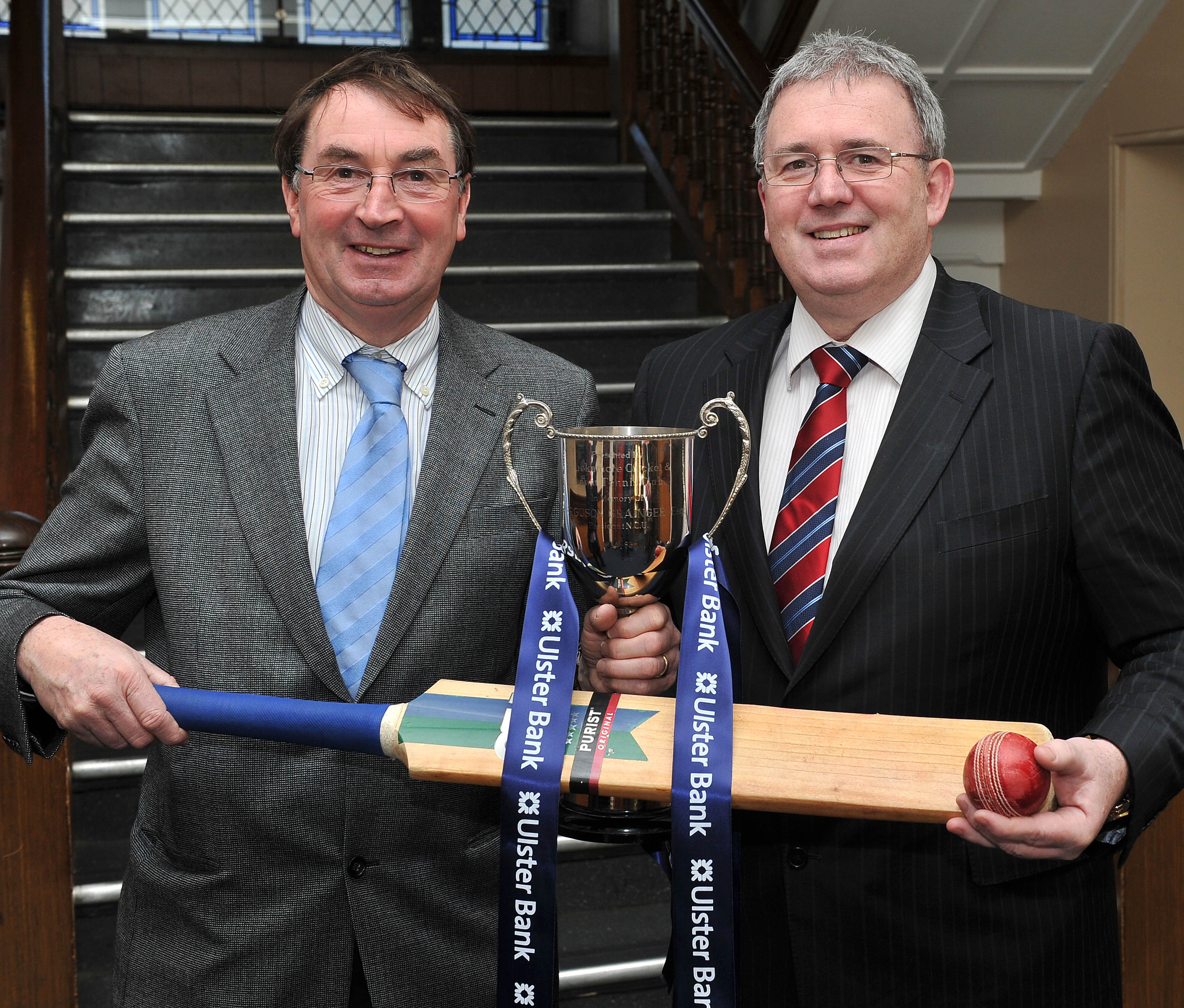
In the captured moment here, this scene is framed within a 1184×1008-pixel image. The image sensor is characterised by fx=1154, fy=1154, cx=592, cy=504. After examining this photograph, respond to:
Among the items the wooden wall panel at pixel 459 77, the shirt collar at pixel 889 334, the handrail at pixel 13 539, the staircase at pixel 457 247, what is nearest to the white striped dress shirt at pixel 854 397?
the shirt collar at pixel 889 334

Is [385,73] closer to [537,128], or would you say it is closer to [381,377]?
[381,377]

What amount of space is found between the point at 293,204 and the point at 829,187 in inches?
25.8

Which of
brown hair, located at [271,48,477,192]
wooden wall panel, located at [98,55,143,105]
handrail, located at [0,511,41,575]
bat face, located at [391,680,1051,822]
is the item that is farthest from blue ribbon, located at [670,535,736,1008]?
wooden wall panel, located at [98,55,143,105]

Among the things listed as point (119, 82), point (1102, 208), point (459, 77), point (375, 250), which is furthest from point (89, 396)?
point (459, 77)

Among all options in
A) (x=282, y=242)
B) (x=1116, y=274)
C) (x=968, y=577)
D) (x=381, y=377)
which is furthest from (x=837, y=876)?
(x=1116, y=274)

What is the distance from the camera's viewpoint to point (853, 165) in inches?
52.4

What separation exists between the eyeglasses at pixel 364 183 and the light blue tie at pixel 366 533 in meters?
0.22

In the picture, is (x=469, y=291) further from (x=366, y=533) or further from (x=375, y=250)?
(x=366, y=533)

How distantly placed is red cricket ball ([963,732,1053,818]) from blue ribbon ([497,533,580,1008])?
1.14 feet

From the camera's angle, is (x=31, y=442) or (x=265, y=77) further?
(x=265, y=77)

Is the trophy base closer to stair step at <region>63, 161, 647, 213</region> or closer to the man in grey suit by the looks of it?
the man in grey suit

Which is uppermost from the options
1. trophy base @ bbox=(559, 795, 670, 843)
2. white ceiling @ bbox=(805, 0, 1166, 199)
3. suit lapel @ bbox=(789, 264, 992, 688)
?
white ceiling @ bbox=(805, 0, 1166, 199)

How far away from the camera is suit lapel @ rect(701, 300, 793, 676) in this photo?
50.6 inches

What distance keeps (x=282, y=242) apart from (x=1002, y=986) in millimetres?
3262
